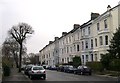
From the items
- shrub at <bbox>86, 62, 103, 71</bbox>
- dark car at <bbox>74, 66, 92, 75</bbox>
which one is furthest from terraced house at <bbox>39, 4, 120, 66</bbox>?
dark car at <bbox>74, 66, 92, 75</bbox>

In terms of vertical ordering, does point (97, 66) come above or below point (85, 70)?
above

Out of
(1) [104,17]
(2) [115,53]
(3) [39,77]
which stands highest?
(1) [104,17]

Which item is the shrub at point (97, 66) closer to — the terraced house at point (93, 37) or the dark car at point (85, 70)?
the dark car at point (85, 70)

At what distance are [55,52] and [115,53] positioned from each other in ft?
196

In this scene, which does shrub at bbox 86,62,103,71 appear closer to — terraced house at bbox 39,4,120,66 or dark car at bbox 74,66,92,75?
dark car at bbox 74,66,92,75

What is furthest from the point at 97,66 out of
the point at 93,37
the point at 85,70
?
the point at 93,37

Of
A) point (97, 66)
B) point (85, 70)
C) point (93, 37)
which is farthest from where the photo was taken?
point (93, 37)

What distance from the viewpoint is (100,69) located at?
146ft

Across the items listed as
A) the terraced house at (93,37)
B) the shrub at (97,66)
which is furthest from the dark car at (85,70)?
the terraced house at (93,37)

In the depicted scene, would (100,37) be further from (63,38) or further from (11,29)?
(63,38)

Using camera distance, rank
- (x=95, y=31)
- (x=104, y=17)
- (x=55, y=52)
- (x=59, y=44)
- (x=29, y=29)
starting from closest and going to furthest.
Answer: (x=104, y=17)
(x=95, y=31)
(x=29, y=29)
(x=59, y=44)
(x=55, y=52)

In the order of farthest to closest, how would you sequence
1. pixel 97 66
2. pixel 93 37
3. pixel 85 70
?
pixel 93 37, pixel 97 66, pixel 85 70

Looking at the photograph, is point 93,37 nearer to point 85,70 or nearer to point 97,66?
point 97,66

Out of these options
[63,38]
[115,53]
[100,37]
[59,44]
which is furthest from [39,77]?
[59,44]
